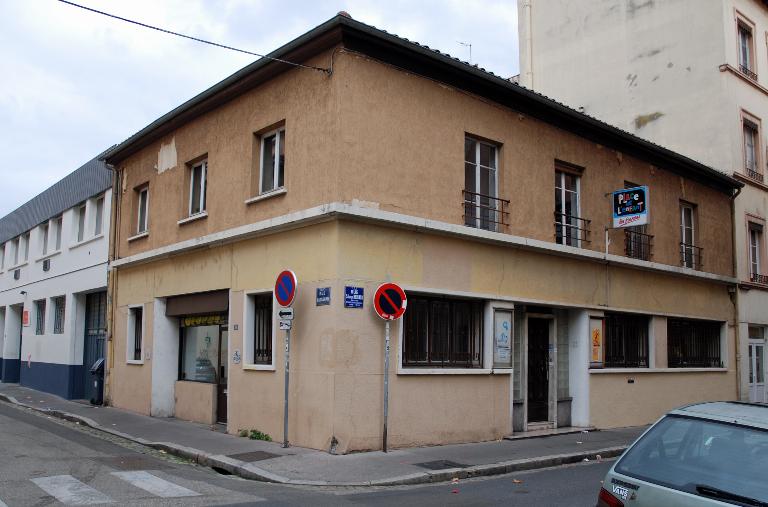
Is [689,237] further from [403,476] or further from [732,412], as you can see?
[732,412]

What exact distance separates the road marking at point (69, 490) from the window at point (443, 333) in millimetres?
5323

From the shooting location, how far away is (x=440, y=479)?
9.59m

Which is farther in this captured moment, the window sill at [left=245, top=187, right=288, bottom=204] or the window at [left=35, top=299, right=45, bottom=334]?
the window at [left=35, top=299, right=45, bottom=334]

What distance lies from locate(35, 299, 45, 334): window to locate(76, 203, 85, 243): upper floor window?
4322 mm

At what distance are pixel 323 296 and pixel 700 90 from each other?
1555cm

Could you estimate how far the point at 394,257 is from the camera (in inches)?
460

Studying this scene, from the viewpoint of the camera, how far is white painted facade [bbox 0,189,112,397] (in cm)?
2023

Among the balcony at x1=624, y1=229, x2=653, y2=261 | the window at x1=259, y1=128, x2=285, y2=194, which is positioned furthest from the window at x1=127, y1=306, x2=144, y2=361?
the balcony at x1=624, y1=229, x2=653, y2=261

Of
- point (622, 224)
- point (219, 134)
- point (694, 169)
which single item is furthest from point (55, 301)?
point (694, 169)

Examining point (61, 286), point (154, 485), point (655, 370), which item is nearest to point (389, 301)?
point (154, 485)

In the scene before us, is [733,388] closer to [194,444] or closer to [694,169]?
[694,169]

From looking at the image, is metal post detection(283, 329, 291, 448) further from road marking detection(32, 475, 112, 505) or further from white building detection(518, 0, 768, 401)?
white building detection(518, 0, 768, 401)

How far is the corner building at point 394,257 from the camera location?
11352 mm

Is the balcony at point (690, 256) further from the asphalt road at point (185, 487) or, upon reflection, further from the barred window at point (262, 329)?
the barred window at point (262, 329)
